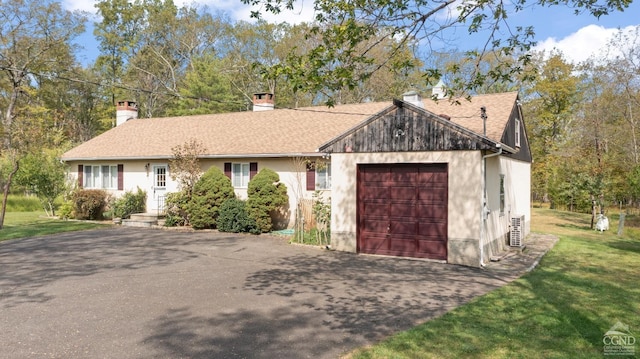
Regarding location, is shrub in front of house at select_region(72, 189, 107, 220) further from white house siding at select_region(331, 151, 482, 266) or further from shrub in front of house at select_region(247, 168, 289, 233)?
white house siding at select_region(331, 151, 482, 266)

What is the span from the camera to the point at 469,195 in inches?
432

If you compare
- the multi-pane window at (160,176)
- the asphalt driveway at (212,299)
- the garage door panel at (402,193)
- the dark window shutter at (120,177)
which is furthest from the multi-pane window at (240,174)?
the garage door panel at (402,193)

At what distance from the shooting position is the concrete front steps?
18922 mm

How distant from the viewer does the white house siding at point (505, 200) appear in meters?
11.8

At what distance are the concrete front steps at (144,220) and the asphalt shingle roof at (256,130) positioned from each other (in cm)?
271

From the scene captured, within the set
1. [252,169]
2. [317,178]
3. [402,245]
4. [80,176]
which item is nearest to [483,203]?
[402,245]

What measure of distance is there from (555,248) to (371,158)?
710cm

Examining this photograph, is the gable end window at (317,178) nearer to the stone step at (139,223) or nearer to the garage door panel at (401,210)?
the garage door panel at (401,210)

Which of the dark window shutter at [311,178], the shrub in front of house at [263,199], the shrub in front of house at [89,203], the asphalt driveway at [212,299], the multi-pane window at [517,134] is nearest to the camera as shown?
the asphalt driveway at [212,299]

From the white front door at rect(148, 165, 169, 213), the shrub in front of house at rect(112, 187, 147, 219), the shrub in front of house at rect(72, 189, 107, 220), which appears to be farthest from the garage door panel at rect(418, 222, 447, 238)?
the shrub in front of house at rect(72, 189, 107, 220)

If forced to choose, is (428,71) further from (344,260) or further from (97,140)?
(97,140)

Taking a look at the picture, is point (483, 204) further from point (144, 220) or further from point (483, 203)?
point (144, 220)

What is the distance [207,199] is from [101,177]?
28.0 ft

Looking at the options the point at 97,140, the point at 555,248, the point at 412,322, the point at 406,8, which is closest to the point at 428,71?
the point at 406,8
